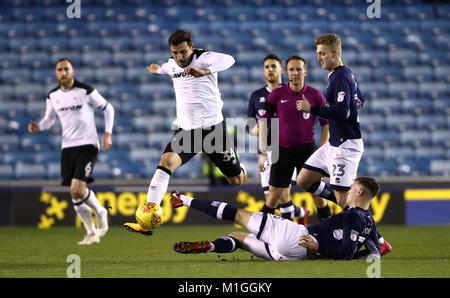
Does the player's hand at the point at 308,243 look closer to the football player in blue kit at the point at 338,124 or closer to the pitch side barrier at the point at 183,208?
the football player in blue kit at the point at 338,124

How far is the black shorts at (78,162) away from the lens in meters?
9.41

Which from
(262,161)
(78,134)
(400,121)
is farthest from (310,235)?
(400,121)

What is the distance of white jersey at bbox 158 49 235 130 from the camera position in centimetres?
767

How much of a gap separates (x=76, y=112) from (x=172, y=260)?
3163 millimetres

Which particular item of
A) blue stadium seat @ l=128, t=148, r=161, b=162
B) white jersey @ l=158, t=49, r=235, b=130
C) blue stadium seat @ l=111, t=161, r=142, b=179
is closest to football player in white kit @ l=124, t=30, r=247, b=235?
white jersey @ l=158, t=49, r=235, b=130

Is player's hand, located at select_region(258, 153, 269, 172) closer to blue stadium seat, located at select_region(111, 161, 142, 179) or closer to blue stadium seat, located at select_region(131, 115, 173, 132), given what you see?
blue stadium seat, located at select_region(111, 161, 142, 179)

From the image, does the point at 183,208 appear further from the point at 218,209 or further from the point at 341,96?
the point at 218,209

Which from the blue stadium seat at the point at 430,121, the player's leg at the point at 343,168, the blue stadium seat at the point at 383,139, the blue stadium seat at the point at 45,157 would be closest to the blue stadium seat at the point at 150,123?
the blue stadium seat at the point at 45,157

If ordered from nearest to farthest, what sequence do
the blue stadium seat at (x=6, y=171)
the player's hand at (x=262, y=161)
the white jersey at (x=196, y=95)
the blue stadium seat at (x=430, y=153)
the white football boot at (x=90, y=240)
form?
the white jersey at (x=196, y=95)
the player's hand at (x=262, y=161)
the white football boot at (x=90, y=240)
the blue stadium seat at (x=6, y=171)
the blue stadium seat at (x=430, y=153)

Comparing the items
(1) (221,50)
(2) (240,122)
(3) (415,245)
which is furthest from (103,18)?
(3) (415,245)

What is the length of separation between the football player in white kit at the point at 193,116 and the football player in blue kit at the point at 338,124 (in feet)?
2.91

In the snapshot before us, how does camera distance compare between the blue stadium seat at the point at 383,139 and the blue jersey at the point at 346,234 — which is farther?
the blue stadium seat at the point at 383,139

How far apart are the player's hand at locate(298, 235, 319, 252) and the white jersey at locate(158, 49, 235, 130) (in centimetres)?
179
